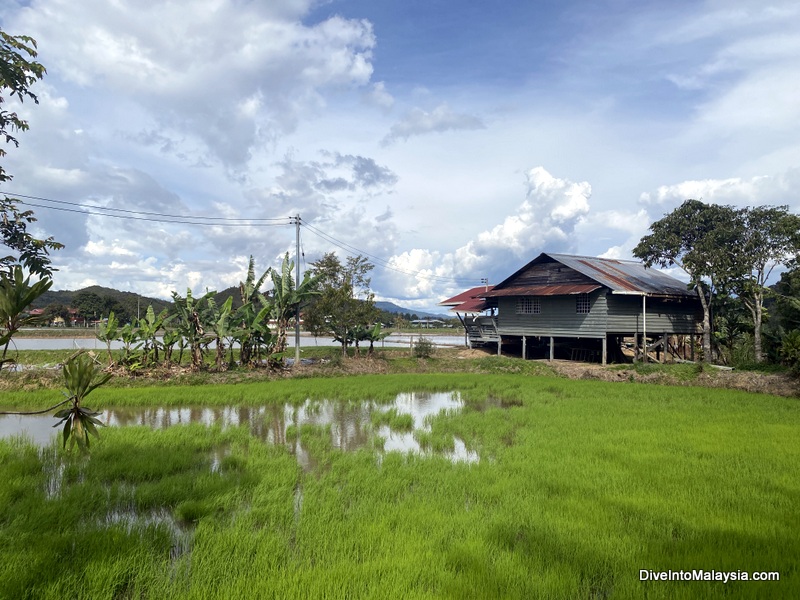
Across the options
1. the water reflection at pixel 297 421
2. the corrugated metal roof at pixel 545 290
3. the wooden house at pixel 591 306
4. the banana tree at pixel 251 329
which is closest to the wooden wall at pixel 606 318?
the wooden house at pixel 591 306

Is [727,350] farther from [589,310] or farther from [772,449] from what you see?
[772,449]

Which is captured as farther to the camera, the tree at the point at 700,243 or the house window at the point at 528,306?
the house window at the point at 528,306

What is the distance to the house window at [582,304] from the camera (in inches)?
882

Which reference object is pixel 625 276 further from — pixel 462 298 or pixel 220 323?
pixel 220 323

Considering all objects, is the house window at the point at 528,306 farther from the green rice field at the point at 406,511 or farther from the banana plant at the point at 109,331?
the banana plant at the point at 109,331

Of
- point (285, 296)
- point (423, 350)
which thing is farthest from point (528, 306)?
point (285, 296)

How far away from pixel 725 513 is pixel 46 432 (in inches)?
442

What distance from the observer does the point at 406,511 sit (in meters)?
5.01

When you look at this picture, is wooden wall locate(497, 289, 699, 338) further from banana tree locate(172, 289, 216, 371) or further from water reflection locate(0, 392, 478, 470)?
banana tree locate(172, 289, 216, 371)

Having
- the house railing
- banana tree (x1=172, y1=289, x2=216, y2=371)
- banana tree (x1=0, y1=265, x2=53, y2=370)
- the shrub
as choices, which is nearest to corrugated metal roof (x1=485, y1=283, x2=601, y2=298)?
the house railing

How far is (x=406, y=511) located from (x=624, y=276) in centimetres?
2313

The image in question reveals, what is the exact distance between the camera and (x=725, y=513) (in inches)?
193

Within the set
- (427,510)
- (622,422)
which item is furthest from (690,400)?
(427,510)

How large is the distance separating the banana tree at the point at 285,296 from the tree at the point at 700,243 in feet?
49.2
